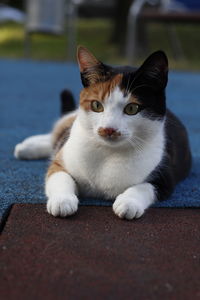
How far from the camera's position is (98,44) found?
375 inches

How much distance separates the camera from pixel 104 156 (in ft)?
5.97

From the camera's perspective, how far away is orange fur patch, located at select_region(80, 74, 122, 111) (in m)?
1.71

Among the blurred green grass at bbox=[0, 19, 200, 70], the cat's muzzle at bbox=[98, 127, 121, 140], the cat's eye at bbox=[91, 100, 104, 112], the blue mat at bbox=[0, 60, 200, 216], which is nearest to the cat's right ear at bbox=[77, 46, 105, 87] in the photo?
the cat's eye at bbox=[91, 100, 104, 112]

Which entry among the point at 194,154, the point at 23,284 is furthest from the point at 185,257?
the point at 194,154

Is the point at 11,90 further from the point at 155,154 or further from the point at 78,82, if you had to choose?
the point at 155,154

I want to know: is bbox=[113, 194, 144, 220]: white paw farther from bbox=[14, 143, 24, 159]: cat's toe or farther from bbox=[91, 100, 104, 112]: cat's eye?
bbox=[14, 143, 24, 159]: cat's toe

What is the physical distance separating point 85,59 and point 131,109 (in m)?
0.28

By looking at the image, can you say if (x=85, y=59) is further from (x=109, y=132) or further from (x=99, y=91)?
(x=109, y=132)

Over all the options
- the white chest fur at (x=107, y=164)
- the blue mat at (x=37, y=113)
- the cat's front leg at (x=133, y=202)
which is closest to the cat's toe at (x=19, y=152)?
the blue mat at (x=37, y=113)

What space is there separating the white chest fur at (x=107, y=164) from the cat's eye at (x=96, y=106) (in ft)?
0.37

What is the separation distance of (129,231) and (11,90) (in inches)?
132

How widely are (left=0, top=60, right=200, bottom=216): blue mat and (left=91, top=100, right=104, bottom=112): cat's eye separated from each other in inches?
14.4

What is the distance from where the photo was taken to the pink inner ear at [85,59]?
1.80 meters

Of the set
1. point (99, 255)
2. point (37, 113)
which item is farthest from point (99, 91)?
point (37, 113)
